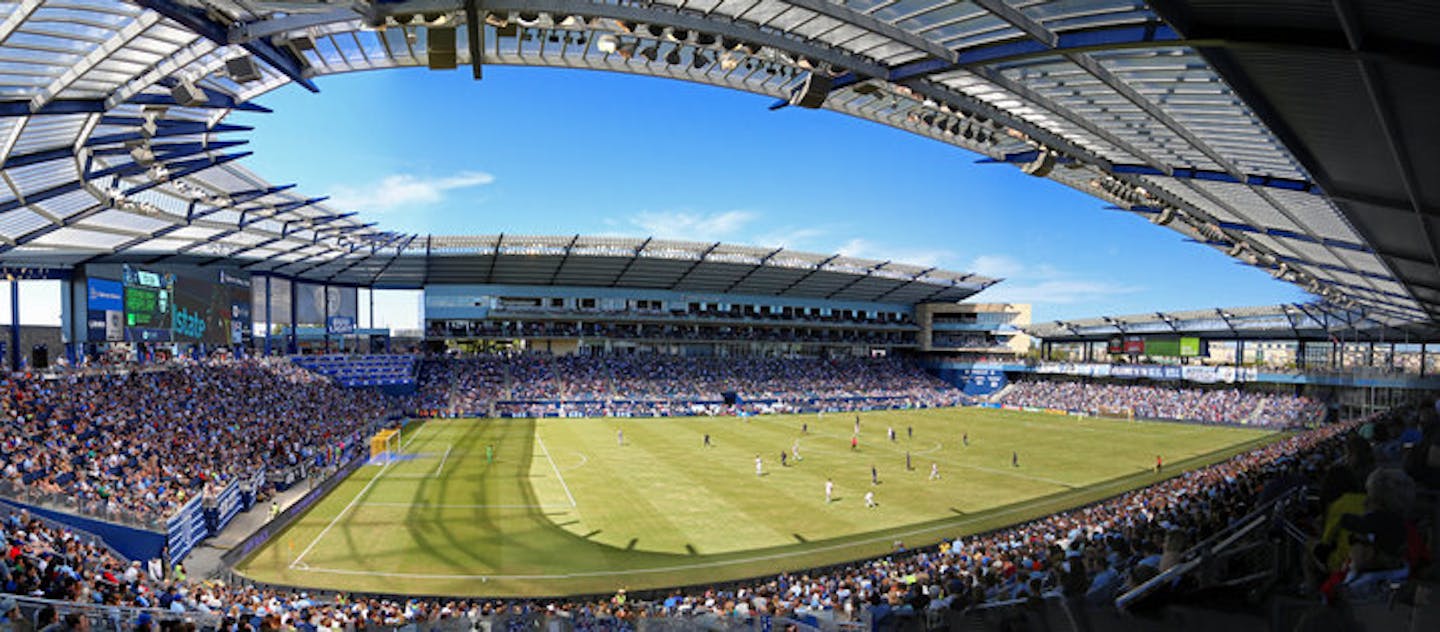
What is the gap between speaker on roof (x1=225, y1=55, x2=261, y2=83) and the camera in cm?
1327

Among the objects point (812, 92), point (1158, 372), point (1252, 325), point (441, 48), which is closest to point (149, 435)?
point (441, 48)

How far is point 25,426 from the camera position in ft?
71.8

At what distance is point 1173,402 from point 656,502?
53926mm

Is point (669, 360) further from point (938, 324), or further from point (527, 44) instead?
point (527, 44)

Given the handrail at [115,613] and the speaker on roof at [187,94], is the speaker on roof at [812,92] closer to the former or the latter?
the speaker on roof at [187,94]

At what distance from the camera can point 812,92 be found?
45.2ft

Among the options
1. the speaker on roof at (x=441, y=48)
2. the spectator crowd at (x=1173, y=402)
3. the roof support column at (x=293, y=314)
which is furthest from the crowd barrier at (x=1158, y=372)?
the roof support column at (x=293, y=314)

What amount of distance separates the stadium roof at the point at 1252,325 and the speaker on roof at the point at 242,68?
6270 centimetres

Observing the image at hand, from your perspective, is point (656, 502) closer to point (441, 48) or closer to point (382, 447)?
→ point (382, 447)

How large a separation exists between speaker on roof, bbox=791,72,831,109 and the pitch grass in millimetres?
12282

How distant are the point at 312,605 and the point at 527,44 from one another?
12.9 m

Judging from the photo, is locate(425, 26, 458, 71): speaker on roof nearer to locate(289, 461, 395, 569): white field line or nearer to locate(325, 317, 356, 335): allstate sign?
locate(289, 461, 395, 569): white field line

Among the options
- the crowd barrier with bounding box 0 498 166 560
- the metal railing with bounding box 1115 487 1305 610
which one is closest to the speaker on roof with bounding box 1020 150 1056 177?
the metal railing with bounding box 1115 487 1305 610

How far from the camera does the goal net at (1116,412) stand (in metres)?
61.2
